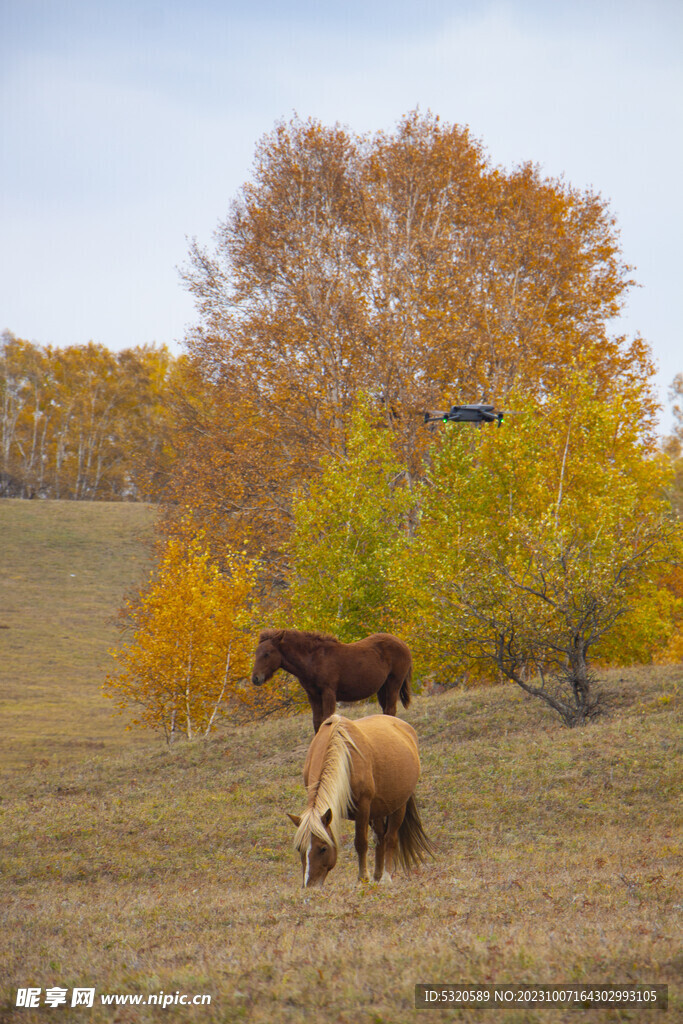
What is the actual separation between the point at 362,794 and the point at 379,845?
1.43 meters

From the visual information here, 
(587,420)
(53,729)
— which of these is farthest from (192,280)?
(53,729)

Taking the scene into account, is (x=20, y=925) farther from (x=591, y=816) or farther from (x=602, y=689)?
(x=602, y=689)

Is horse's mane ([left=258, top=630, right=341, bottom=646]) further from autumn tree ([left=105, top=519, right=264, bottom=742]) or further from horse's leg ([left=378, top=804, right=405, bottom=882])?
autumn tree ([left=105, top=519, right=264, bottom=742])

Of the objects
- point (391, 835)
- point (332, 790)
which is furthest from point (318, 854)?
point (391, 835)

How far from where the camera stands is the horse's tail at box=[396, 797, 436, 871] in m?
10.9

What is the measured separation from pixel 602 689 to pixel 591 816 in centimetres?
730

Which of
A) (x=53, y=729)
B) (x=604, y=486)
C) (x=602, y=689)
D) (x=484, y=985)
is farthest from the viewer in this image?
(x=53, y=729)

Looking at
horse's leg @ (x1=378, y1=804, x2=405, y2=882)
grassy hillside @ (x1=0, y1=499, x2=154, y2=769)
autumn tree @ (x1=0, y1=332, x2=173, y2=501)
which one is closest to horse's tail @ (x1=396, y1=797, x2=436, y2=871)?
horse's leg @ (x1=378, y1=804, x2=405, y2=882)

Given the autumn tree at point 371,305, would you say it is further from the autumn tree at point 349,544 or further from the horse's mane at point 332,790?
the horse's mane at point 332,790

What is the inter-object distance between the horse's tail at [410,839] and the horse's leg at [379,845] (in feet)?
1.75

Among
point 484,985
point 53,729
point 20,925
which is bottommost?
point 53,729

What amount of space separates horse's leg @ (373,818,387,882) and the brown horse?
12.5 feet

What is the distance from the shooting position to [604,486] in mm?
24031

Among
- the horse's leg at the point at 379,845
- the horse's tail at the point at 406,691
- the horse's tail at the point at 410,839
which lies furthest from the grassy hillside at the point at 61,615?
the horse's leg at the point at 379,845
